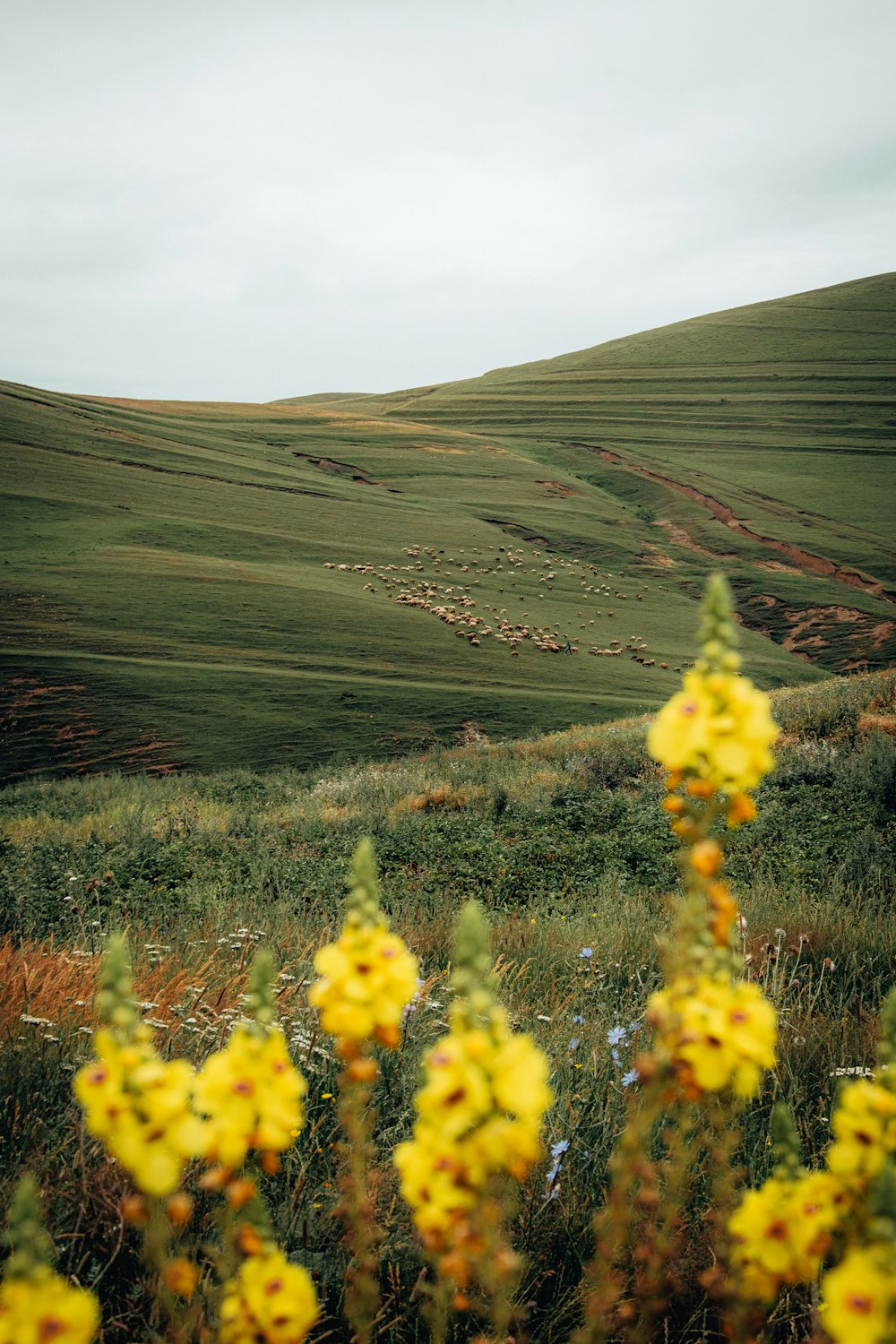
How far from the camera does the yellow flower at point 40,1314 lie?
0.98m

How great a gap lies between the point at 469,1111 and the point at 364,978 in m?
0.29

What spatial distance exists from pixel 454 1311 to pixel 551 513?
40.6 metres

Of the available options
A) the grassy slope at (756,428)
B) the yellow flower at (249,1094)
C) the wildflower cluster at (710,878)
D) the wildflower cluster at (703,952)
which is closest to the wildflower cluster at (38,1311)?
the yellow flower at (249,1094)

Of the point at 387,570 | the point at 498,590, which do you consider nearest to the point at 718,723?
the point at 387,570

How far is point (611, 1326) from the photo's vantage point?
215cm

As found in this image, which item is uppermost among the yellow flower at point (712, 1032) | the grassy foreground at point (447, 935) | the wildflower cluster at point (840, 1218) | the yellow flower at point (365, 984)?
the yellow flower at point (365, 984)

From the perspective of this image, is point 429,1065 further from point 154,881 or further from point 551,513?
point 551,513

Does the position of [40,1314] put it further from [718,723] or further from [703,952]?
[718,723]

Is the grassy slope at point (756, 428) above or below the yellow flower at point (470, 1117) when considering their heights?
above

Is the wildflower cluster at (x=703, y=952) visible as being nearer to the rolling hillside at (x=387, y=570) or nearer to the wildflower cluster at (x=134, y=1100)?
the wildflower cluster at (x=134, y=1100)

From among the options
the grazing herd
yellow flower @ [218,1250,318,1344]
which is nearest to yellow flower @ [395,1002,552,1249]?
yellow flower @ [218,1250,318,1344]

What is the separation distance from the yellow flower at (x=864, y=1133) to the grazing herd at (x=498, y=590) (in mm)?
24380

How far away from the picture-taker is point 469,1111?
42.2 inches

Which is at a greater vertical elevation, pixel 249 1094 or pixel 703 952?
pixel 703 952
